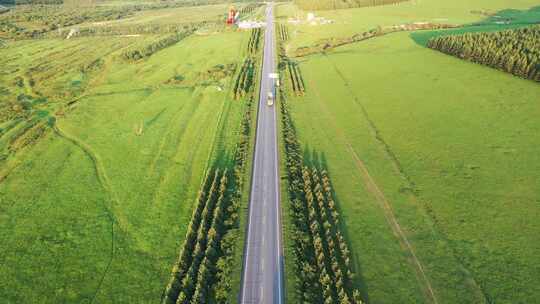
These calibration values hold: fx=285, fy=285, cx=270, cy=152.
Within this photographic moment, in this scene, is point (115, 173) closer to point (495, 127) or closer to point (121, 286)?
point (121, 286)

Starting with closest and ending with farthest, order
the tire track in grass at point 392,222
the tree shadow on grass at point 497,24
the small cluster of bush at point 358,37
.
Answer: the tire track in grass at point 392,222 → the small cluster of bush at point 358,37 → the tree shadow on grass at point 497,24

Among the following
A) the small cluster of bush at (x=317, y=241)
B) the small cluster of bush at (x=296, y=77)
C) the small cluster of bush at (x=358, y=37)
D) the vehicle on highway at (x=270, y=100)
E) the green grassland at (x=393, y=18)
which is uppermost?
the green grassland at (x=393, y=18)

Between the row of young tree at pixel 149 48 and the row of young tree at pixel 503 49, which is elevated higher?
the row of young tree at pixel 149 48

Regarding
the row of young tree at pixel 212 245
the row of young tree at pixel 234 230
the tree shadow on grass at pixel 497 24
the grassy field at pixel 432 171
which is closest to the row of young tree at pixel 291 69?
the grassy field at pixel 432 171

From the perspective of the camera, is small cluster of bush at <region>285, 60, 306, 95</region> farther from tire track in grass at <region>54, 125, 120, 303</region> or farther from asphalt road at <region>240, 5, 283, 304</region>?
tire track in grass at <region>54, 125, 120, 303</region>

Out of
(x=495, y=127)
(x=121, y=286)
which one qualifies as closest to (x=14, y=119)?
(x=121, y=286)

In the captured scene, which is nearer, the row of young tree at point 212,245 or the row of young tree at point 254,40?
the row of young tree at point 212,245

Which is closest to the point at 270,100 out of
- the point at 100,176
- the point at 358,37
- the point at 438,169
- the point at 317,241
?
the point at 438,169

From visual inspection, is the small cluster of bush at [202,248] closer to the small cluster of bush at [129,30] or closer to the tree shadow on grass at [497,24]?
the tree shadow on grass at [497,24]
